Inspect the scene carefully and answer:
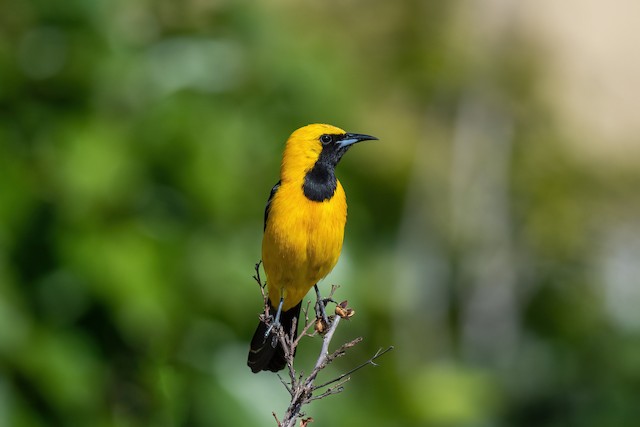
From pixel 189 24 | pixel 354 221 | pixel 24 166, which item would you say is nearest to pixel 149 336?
pixel 24 166

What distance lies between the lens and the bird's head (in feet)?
2.88

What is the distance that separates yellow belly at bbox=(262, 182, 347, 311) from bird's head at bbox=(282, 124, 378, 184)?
0.03 m

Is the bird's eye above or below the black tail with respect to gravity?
above

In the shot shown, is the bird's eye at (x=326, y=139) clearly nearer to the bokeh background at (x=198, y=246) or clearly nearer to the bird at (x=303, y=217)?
the bird at (x=303, y=217)

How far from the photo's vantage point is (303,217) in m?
0.95

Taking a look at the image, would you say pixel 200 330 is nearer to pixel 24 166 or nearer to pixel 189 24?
pixel 24 166

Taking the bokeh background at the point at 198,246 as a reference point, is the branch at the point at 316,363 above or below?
below

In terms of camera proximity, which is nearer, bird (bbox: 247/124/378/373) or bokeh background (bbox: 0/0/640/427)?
bird (bbox: 247/124/378/373)

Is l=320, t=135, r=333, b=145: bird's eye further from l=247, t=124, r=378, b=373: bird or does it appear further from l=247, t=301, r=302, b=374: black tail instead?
l=247, t=301, r=302, b=374: black tail

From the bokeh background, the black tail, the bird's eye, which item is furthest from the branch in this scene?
the bokeh background

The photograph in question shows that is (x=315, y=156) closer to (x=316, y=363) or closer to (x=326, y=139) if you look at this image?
(x=326, y=139)

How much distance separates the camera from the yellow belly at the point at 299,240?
93cm

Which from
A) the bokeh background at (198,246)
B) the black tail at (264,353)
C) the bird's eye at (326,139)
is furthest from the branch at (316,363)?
the bokeh background at (198,246)

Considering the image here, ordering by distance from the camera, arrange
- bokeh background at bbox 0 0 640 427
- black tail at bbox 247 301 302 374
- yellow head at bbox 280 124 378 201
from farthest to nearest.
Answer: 1. bokeh background at bbox 0 0 640 427
2. black tail at bbox 247 301 302 374
3. yellow head at bbox 280 124 378 201
